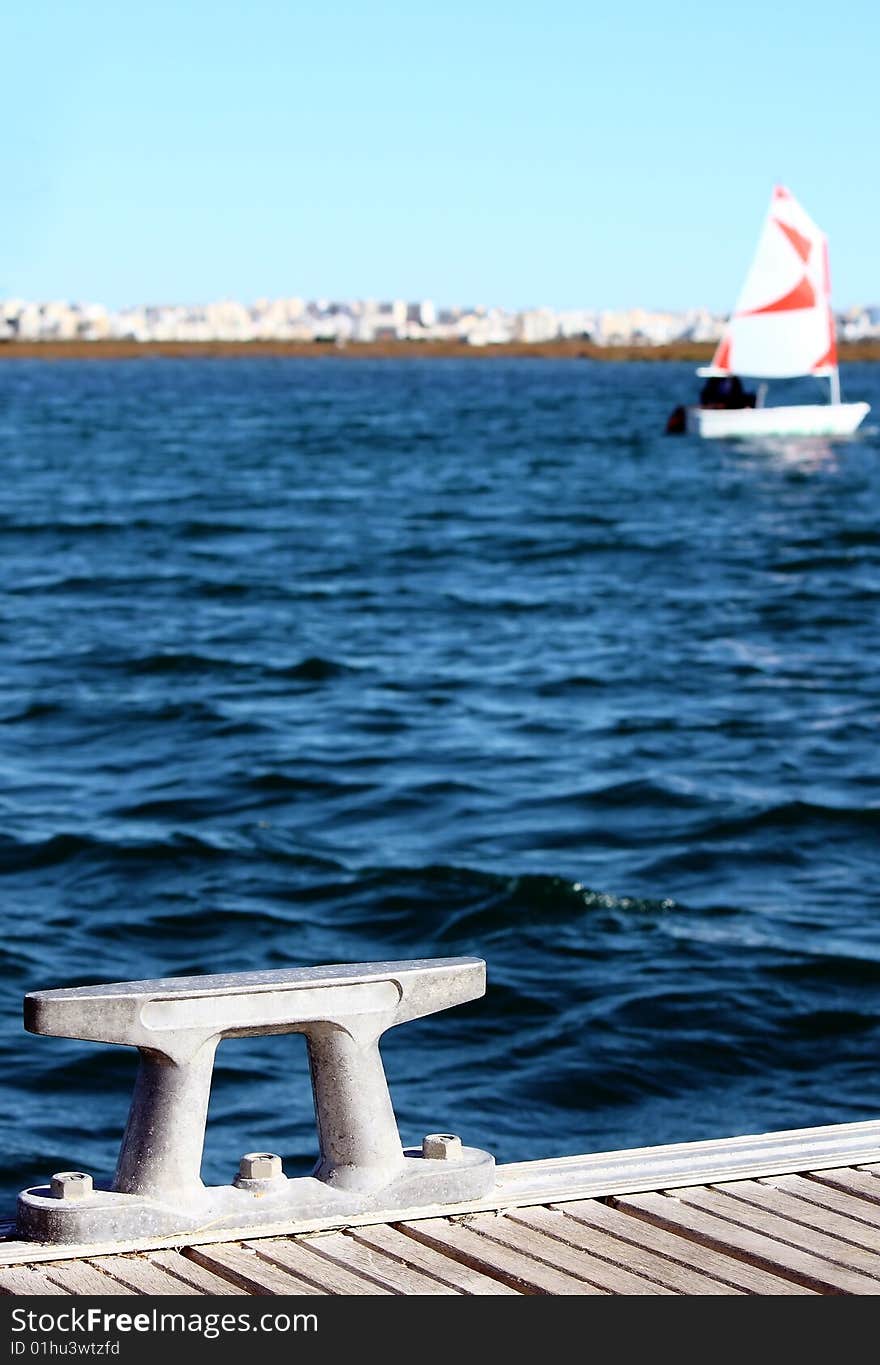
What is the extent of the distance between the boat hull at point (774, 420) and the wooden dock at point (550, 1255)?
211ft

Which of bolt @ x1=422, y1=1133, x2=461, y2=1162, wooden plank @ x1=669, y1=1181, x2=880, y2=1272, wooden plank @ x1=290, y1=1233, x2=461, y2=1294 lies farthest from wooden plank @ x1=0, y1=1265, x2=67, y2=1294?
wooden plank @ x1=669, y1=1181, x2=880, y2=1272

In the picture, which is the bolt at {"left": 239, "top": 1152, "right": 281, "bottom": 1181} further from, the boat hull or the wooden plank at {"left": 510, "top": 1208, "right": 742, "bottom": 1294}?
the boat hull

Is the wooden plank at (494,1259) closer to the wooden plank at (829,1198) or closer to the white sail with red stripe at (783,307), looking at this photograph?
the wooden plank at (829,1198)

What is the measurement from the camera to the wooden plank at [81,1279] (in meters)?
4.60

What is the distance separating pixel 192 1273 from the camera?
15.5 feet

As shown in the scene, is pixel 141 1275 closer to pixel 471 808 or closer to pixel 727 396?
pixel 471 808

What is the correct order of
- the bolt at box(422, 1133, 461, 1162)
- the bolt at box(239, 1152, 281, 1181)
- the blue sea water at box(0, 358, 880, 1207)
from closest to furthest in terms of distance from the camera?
the bolt at box(239, 1152, 281, 1181) → the bolt at box(422, 1133, 461, 1162) → the blue sea water at box(0, 358, 880, 1207)

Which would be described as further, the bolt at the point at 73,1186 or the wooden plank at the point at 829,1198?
the wooden plank at the point at 829,1198

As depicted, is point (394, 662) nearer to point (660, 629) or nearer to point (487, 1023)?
point (660, 629)

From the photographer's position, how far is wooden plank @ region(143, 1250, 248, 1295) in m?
4.64

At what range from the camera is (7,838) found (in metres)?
14.5

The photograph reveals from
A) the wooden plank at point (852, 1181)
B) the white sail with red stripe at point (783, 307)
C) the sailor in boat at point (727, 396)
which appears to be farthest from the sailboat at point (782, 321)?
the wooden plank at point (852, 1181)

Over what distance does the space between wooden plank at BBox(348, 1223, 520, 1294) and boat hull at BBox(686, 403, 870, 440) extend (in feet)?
212

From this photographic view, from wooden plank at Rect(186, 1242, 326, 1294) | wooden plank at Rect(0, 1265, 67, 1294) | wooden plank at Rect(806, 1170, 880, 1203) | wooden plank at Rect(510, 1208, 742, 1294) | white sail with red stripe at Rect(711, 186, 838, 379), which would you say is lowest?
wooden plank at Rect(806, 1170, 880, 1203)
